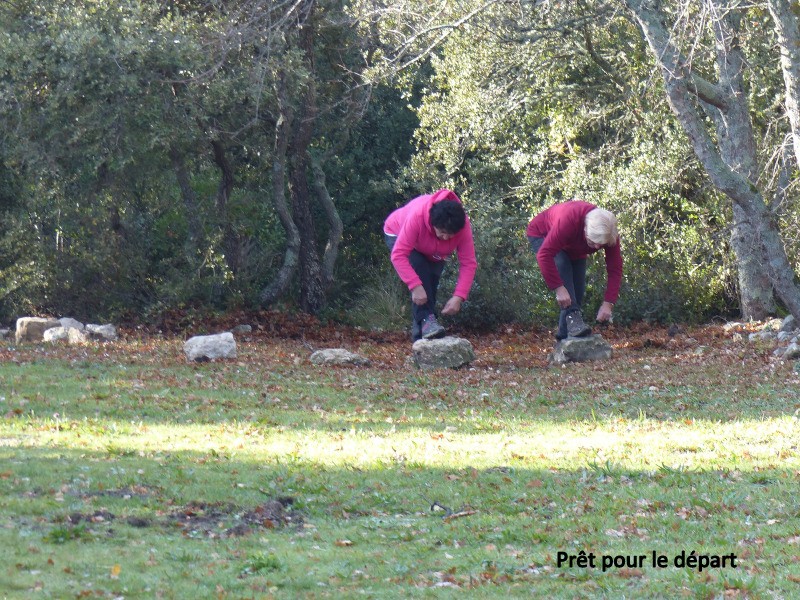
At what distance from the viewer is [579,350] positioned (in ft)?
43.9

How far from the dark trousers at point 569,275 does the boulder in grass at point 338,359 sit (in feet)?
8.63

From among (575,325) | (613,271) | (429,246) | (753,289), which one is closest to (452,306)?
(429,246)

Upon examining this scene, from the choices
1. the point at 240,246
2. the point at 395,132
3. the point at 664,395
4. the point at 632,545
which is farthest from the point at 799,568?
the point at 395,132

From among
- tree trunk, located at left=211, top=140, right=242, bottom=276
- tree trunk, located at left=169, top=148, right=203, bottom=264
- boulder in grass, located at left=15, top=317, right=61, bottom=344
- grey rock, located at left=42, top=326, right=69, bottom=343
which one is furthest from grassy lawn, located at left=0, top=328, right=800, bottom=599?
tree trunk, located at left=211, top=140, right=242, bottom=276

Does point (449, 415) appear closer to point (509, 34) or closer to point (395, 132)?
point (509, 34)

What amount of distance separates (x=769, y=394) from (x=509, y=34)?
9309mm

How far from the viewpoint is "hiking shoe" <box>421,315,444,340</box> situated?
12.9 meters

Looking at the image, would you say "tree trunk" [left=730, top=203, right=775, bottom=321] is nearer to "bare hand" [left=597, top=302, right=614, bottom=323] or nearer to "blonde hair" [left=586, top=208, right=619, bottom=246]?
"bare hand" [left=597, top=302, right=614, bottom=323]

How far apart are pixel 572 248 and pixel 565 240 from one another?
272 mm

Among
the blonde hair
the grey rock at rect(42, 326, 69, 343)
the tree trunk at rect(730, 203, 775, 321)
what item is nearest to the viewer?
the blonde hair

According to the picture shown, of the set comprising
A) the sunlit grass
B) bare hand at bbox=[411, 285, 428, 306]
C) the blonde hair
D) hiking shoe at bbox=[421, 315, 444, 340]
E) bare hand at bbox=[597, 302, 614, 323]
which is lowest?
the sunlit grass

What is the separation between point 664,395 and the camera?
1060cm

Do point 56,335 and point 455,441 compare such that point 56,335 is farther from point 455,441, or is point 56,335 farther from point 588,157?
point 588,157

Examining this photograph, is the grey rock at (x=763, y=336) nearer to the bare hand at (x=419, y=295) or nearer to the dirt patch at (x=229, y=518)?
the bare hand at (x=419, y=295)
